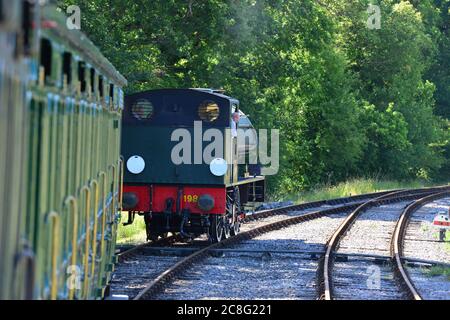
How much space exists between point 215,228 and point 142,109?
251cm

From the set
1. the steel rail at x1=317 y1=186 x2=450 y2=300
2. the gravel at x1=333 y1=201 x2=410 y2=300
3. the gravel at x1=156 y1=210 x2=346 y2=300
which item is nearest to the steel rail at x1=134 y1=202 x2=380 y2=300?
the gravel at x1=156 y1=210 x2=346 y2=300

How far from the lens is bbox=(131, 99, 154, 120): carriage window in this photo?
655 inches

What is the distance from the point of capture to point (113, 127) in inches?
404

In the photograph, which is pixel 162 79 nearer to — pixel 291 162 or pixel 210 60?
pixel 210 60

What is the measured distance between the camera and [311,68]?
36.7 meters

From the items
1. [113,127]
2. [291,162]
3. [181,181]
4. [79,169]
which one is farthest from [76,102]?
[291,162]

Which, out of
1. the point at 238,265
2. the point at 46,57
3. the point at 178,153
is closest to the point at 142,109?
the point at 178,153

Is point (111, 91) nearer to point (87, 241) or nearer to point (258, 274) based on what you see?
point (87, 241)

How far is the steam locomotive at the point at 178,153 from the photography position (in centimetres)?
1628

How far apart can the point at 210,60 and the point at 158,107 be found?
10.00m

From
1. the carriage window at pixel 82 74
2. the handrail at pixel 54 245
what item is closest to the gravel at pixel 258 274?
the carriage window at pixel 82 74

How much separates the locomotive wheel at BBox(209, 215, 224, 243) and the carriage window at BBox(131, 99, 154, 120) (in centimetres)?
214

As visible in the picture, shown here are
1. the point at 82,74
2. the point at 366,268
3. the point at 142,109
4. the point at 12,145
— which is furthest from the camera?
the point at 142,109
